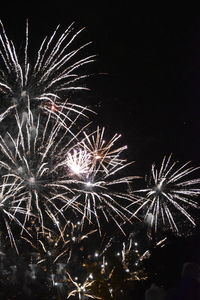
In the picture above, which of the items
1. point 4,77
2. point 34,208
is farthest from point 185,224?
point 4,77

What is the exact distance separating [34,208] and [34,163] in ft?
11.6

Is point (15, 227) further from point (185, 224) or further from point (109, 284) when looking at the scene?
point (185, 224)

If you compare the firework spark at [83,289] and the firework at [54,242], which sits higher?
the firework at [54,242]

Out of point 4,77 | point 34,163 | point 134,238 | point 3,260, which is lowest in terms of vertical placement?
point 3,260

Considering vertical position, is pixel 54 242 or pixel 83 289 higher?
pixel 54 242

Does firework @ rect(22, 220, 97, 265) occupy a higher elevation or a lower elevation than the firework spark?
higher

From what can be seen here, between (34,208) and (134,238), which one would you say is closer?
(34,208)

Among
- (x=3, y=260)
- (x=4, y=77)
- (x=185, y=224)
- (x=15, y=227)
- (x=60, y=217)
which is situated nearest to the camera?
(x=4, y=77)

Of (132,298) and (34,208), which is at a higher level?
(34,208)

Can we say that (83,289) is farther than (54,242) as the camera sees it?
Yes

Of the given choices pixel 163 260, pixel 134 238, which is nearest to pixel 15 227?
pixel 134 238

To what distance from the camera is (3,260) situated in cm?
1545

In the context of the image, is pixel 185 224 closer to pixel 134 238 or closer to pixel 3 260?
pixel 134 238

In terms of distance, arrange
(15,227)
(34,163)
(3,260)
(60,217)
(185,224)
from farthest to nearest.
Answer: (185,224) < (60,217) < (15,227) < (3,260) < (34,163)
